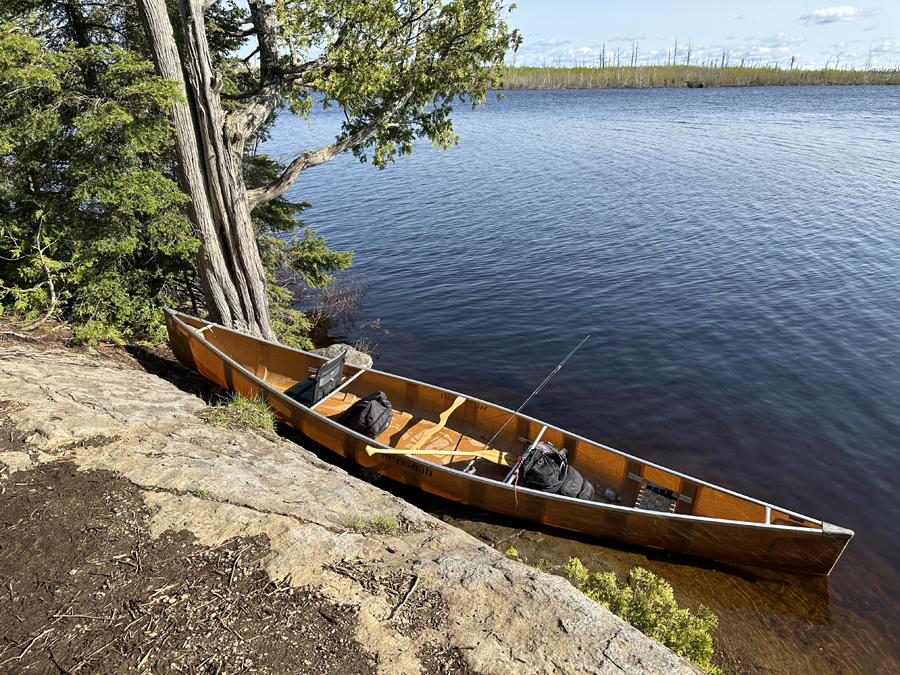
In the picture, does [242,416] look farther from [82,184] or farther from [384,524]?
[82,184]

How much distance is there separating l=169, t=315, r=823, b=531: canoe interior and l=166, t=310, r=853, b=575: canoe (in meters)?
0.02

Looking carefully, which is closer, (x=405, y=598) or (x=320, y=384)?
(x=405, y=598)

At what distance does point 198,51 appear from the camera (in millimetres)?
9859

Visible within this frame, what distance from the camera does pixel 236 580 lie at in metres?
4.80

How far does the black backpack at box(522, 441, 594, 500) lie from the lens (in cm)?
883

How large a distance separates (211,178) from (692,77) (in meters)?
103

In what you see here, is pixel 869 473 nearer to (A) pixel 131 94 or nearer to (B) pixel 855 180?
(A) pixel 131 94

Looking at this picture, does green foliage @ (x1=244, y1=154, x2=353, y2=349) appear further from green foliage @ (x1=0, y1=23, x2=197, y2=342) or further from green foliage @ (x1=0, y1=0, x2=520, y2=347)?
green foliage @ (x1=0, y1=23, x2=197, y2=342)

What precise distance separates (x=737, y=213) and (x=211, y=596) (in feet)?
89.0

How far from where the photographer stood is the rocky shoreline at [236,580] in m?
4.17

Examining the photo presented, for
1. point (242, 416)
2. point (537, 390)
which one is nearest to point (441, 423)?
point (537, 390)

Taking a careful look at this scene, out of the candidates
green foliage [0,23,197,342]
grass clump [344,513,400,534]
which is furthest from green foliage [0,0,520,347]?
grass clump [344,513,400,534]

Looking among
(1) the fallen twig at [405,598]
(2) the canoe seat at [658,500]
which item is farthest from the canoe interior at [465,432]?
(1) the fallen twig at [405,598]

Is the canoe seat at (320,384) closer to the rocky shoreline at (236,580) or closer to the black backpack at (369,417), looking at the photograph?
the black backpack at (369,417)
